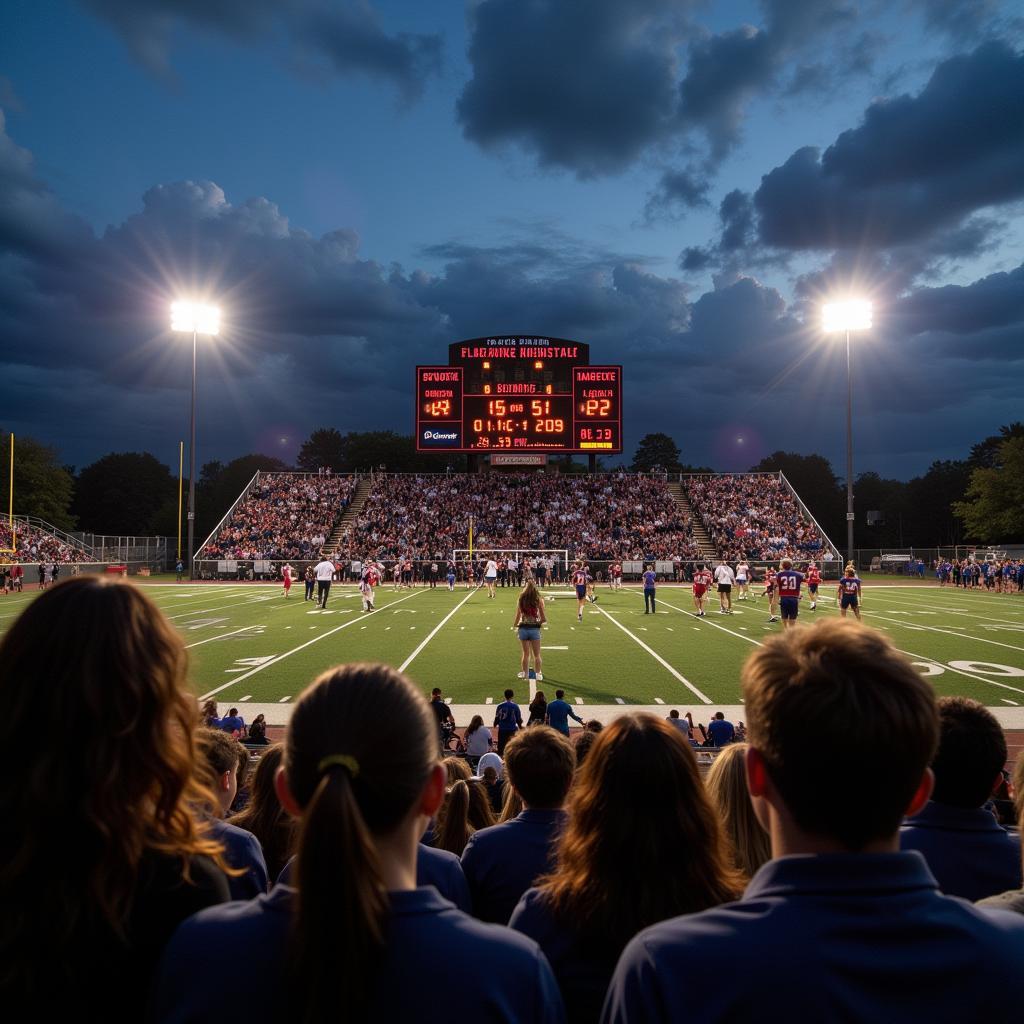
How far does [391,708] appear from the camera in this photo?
60.5 inches

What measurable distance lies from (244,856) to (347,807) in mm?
1793

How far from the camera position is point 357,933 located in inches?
49.3

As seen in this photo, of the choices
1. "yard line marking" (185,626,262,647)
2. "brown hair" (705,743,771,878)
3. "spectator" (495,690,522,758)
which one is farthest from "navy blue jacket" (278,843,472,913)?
"yard line marking" (185,626,262,647)

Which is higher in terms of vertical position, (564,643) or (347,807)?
(347,807)

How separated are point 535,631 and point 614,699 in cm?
209

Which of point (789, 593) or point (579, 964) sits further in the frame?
Answer: point (789, 593)

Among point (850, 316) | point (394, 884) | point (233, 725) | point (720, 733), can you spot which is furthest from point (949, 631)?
point (394, 884)

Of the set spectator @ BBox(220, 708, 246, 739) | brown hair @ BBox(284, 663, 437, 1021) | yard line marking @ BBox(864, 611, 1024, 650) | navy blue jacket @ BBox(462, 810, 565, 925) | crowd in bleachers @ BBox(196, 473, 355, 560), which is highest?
crowd in bleachers @ BBox(196, 473, 355, 560)

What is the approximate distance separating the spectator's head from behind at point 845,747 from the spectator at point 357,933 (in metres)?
0.57

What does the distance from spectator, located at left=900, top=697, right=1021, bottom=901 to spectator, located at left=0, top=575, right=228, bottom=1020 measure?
2.51 m

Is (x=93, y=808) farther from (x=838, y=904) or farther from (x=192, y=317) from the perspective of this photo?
(x=192, y=317)

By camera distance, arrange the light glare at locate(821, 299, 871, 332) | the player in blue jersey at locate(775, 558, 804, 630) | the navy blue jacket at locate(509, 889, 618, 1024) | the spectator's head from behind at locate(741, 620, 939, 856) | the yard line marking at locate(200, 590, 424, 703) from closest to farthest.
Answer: the spectator's head from behind at locate(741, 620, 939, 856)
the navy blue jacket at locate(509, 889, 618, 1024)
the yard line marking at locate(200, 590, 424, 703)
the player in blue jersey at locate(775, 558, 804, 630)
the light glare at locate(821, 299, 871, 332)

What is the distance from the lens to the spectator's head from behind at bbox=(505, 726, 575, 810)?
3.17 m

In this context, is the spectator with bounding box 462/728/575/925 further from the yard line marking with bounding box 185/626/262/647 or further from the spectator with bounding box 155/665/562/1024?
the yard line marking with bounding box 185/626/262/647
